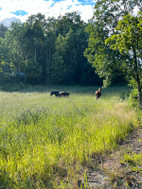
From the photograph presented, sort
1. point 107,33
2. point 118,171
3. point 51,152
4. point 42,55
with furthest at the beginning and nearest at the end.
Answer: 1. point 42,55
2. point 107,33
3. point 51,152
4. point 118,171

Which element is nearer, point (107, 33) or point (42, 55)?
point (107, 33)

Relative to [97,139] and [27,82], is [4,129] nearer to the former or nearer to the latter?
[97,139]

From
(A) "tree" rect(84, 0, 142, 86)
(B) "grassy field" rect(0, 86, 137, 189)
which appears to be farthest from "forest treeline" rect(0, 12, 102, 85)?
(B) "grassy field" rect(0, 86, 137, 189)

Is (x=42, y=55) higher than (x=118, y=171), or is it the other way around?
(x=42, y=55)

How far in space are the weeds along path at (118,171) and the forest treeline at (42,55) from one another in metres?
41.0

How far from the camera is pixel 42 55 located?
50250mm

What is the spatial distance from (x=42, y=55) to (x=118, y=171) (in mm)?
49871

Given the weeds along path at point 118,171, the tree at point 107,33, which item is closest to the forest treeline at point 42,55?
the tree at point 107,33

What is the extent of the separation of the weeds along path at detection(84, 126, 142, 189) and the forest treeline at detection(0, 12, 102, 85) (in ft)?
135

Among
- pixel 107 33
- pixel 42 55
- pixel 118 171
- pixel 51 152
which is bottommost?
pixel 118 171

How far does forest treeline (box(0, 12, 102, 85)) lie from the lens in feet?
146

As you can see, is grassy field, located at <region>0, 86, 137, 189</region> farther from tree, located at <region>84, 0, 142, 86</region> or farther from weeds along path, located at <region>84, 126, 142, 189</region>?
tree, located at <region>84, 0, 142, 86</region>

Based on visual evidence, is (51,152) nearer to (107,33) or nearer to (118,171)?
(118,171)

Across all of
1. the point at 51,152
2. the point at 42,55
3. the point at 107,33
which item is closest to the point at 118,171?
the point at 51,152
